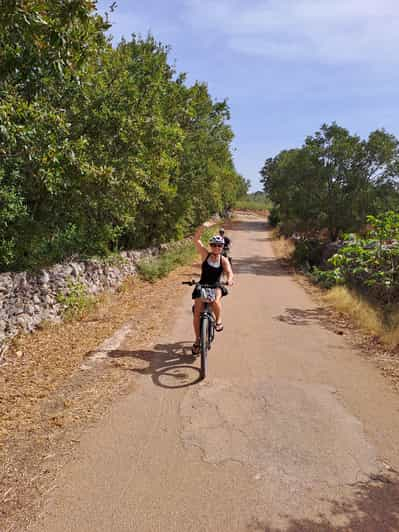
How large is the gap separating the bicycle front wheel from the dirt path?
0.20m

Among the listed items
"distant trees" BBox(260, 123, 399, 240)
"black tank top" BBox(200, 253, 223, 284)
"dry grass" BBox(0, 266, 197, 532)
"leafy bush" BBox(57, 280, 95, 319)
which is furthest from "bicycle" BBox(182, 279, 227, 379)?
"distant trees" BBox(260, 123, 399, 240)

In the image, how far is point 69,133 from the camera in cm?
827

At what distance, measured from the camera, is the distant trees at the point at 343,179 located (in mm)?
21578

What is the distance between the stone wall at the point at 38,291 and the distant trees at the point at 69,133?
0.44 meters

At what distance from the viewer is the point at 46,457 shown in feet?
12.8

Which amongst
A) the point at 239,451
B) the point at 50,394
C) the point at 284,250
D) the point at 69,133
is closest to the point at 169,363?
the point at 50,394

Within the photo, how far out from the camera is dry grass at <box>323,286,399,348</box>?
8.34m

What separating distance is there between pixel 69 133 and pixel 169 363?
17.4 ft

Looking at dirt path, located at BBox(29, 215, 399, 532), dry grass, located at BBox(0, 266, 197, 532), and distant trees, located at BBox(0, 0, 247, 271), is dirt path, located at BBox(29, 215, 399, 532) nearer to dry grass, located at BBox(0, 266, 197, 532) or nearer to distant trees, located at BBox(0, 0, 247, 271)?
dry grass, located at BBox(0, 266, 197, 532)

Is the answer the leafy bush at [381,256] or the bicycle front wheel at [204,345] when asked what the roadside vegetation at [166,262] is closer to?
the leafy bush at [381,256]

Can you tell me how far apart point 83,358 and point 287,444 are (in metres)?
3.87

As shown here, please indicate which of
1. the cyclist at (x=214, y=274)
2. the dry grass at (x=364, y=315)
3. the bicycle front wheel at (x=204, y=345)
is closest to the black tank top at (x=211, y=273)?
the cyclist at (x=214, y=274)

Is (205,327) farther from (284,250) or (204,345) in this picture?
(284,250)

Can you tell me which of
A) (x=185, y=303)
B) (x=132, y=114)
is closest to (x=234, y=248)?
(x=185, y=303)
